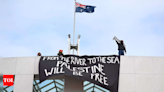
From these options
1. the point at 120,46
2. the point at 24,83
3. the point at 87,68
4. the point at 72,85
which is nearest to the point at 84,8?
the point at 120,46

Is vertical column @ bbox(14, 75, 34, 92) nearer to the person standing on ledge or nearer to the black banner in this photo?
the black banner

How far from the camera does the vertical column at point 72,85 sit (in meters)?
15.5

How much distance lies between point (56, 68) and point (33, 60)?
2.11m

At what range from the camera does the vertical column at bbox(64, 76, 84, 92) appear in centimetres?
1552

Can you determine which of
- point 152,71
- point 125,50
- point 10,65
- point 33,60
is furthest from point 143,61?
point 10,65

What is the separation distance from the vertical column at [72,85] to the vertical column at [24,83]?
257 centimetres

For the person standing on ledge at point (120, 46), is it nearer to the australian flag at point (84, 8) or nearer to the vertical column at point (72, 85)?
the vertical column at point (72, 85)

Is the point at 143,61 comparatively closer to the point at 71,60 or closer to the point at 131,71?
the point at 131,71

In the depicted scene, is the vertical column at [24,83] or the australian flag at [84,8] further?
the australian flag at [84,8]

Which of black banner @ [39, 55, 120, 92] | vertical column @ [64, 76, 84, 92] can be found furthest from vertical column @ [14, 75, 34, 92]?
vertical column @ [64, 76, 84, 92]

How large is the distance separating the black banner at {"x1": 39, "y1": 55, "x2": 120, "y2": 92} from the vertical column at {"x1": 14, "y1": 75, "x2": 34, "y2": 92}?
4.16 feet

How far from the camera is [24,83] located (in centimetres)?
1531

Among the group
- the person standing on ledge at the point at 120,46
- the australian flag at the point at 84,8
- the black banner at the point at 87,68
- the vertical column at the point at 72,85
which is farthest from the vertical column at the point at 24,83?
the australian flag at the point at 84,8

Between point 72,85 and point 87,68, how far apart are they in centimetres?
196
